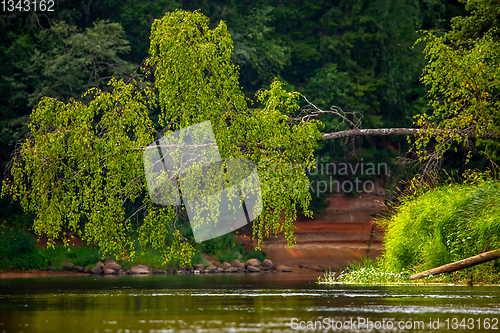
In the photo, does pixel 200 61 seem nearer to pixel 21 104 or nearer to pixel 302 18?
pixel 21 104

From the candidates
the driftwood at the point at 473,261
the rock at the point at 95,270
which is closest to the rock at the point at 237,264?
the rock at the point at 95,270

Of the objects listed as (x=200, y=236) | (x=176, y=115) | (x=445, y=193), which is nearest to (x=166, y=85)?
(x=176, y=115)

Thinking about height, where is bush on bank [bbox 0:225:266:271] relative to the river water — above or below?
below

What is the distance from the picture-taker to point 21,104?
1305 inches

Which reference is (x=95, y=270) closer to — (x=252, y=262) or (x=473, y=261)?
(x=252, y=262)

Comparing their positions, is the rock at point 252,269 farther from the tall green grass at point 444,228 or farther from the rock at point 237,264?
the tall green grass at point 444,228

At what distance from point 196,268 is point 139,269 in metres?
2.91

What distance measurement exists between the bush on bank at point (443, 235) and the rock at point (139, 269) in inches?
572

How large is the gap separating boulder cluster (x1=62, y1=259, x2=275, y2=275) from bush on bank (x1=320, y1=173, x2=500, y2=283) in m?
14.6

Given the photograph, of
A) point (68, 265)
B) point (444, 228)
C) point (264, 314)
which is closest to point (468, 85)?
point (444, 228)

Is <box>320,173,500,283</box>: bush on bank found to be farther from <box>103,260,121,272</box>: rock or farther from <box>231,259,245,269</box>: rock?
<box>231,259,245,269</box>: rock

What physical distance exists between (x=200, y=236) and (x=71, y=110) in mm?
24564

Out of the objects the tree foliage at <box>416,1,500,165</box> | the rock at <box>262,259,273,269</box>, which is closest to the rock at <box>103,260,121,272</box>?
the rock at <box>262,259,273,269</box>

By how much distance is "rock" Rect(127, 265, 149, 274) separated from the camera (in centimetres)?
3058
